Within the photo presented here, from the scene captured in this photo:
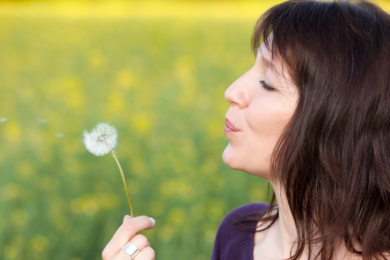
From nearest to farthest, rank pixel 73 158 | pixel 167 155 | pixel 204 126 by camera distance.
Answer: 1. pixel 73 158
2. pixel 167 155
3. pixel 204 126

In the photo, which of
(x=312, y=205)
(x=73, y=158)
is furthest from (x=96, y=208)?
(x=312, y=205)

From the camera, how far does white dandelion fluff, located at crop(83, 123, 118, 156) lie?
102 centimetres

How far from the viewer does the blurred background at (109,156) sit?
2.28 metres

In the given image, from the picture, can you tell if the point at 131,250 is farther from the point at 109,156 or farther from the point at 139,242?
the point at 109,156

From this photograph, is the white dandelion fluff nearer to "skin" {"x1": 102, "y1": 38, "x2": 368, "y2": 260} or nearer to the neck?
"skin" {"x1": 102, "y1": 38, "x2": 368, "y2": 260}

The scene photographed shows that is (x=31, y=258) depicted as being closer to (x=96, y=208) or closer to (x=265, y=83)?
(x=96, y=208)

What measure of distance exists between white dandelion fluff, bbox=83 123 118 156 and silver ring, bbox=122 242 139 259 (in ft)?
0.76

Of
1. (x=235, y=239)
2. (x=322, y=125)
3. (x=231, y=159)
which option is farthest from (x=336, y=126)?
(x=235, y=239)

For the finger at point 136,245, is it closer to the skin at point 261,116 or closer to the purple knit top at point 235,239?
the skin at point 261,116

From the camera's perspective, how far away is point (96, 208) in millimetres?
2373

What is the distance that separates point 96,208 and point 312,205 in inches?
60.2

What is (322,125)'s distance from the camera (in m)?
1.07

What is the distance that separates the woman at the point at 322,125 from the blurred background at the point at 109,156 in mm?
532

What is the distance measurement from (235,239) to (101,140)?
62 centimetres
